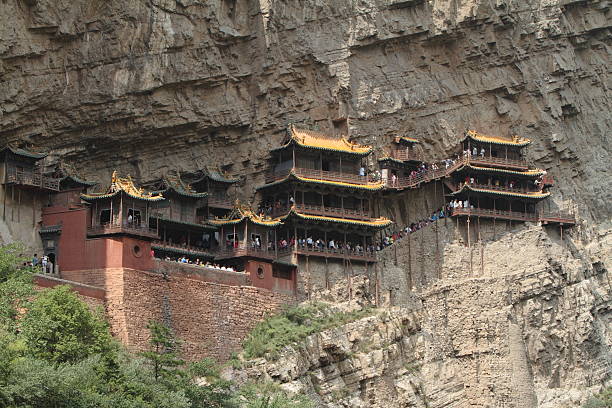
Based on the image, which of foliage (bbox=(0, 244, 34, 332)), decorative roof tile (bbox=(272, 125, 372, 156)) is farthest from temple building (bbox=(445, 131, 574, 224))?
foliage (bbox=(0, 244, 34, 332))

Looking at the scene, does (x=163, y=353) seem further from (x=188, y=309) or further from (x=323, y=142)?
(x=323, y=142)

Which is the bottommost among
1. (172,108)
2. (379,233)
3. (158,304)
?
(158,304)

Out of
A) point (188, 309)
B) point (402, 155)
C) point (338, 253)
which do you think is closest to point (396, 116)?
point (402, 155)

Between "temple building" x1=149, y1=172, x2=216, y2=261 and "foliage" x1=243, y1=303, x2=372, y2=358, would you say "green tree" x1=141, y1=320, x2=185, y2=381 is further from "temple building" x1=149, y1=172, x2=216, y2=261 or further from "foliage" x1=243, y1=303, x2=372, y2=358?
"temple building" x1=149, y1=172, x2=216, y2=261

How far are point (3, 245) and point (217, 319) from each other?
8.90 m

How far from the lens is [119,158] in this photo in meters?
63.0

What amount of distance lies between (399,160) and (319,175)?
500cm

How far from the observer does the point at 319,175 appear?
2477 inches

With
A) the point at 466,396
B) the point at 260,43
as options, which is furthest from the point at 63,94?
the point at 466,396

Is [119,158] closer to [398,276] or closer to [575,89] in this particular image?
[398,276]

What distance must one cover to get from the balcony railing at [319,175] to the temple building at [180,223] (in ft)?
11.6

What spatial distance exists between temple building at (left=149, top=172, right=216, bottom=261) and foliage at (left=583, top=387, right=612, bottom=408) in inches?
687

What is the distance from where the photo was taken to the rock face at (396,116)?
58.2m

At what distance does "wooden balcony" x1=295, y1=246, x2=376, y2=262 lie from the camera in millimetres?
60416
